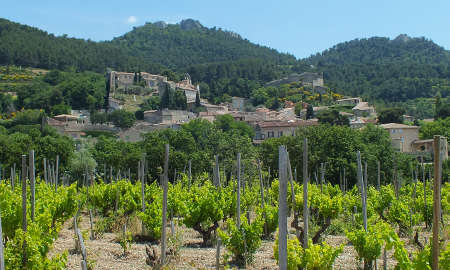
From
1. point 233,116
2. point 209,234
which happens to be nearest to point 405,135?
point 233,116

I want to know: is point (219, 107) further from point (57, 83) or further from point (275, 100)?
point (57, 83)

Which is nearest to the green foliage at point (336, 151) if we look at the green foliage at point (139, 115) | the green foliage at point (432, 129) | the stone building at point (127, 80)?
the green foliage at point (432, 129)

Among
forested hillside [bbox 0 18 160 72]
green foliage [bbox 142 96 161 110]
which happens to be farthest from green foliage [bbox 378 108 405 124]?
forested hillside [bbox 0 18 160 72]

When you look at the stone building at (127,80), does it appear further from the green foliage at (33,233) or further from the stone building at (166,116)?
the green foliage at (33,233)

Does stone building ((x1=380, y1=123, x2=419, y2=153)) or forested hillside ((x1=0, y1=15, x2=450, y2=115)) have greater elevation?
forested hillside ((x1=0, y1=15, x2=450, y2=115))

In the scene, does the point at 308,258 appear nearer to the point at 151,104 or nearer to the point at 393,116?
the point at 393,116

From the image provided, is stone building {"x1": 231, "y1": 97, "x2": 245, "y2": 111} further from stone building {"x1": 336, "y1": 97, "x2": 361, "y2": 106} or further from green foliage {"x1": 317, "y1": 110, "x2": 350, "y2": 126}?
green foliage {"x1": 317, "y1": 110, "x2": 350, "y2": 126}

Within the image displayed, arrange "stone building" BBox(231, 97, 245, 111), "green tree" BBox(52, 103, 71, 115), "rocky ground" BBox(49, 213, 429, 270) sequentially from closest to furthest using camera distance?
"rocky ground" BBox(49, 213, 429, 270) < "green tree" BBox(52, 103, 71, 115) < "stone building" BBox(231, 97, 245, 111)

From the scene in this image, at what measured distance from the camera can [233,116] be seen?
8906 cm

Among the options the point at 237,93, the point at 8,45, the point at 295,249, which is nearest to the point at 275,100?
the point at 237,93

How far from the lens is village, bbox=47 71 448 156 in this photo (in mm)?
65438

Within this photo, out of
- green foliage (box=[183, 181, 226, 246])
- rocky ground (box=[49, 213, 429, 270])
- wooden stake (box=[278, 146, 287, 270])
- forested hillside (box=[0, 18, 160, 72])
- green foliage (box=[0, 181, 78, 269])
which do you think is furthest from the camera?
forested hillside (box=[0, 18, 160, 72])

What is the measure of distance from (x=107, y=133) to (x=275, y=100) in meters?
44.9

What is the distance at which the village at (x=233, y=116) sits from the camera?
215 feet
